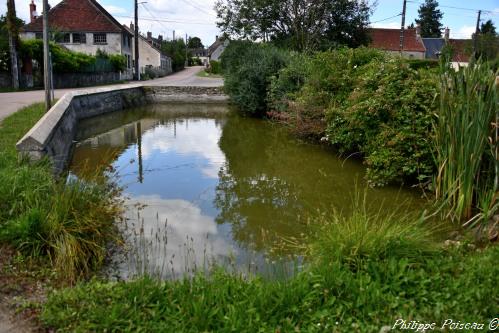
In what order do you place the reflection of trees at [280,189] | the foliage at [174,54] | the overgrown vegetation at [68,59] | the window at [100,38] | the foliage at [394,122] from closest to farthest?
the reflection of trees at [280,189] < the foliage at [394,122] < the overgrown vegetation at [68,59] < the window at [100,38] < the foliage at [174,54]

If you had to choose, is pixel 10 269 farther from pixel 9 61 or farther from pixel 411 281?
pixel 9 61

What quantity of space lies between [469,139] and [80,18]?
41.5 metres

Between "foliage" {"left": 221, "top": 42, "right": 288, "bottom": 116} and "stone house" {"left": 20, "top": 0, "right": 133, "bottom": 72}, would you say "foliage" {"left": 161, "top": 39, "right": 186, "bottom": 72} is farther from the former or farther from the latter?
"foliage" {"left": 221, "top": 42, "right": 288, "bottom": 116}

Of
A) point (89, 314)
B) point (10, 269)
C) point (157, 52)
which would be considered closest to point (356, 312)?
point (89, 314)

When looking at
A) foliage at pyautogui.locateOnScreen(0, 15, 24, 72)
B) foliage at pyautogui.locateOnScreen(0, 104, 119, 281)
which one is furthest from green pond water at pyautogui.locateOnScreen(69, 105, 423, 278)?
foliage at pyautogui.locateOnScreen(0, 15, 24, 72)

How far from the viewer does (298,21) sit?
28.4 meters

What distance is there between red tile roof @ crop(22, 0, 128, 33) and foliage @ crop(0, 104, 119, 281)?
3876 centimetres

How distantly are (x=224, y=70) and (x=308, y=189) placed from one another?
55.4ft

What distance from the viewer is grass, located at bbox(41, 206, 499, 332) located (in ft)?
11.0

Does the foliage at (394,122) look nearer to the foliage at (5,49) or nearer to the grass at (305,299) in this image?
the grass at (305,299)

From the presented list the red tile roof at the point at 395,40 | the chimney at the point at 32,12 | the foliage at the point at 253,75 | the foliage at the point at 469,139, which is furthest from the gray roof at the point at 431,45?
the foliage at the point at 469,139

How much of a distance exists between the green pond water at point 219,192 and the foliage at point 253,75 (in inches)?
147

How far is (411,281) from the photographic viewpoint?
3.84 metres

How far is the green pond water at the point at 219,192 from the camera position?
5.66 metres
